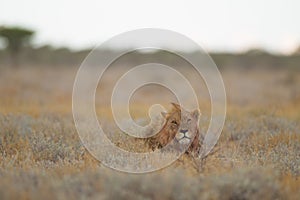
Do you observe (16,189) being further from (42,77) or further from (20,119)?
(42,77)

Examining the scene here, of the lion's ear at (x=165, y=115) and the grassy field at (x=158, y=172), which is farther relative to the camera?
the lion's ear at (x=165, y=115)

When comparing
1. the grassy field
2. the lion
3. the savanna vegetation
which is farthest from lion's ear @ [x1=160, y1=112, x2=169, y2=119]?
the grassy field

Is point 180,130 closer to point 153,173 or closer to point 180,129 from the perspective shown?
point 180,129

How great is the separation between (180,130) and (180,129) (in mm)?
18

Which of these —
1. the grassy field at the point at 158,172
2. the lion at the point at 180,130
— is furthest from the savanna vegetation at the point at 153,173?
the lion at the point at 180,130

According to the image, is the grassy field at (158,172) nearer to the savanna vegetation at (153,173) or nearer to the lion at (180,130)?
the savanna vegetation at (153,173)

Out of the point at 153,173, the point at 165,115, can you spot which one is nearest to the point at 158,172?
the point at 153,173

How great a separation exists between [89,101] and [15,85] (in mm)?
5270

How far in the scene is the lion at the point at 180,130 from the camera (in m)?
6.53

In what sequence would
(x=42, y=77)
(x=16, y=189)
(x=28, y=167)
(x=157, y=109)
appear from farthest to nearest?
(x=42, y=77) < (x=157, y=109) < (x=28, y=167) < (x=16, y=189)

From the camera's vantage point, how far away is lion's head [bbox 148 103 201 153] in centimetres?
653

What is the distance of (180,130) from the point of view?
257 inches

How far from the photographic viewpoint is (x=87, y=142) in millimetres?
7164

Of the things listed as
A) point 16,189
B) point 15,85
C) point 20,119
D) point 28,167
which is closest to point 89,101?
point 15,85
